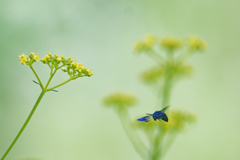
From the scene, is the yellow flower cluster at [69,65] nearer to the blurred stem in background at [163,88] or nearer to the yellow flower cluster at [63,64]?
the yellow flower cluster at [63,64]

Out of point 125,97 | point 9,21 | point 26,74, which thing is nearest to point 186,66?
point 125,97

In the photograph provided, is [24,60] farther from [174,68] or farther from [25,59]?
[174,68]

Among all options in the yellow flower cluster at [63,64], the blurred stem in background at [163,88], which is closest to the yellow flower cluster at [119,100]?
the blurred stem in background at [163,88]

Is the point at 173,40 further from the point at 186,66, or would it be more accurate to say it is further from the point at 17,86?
the point at 17,86

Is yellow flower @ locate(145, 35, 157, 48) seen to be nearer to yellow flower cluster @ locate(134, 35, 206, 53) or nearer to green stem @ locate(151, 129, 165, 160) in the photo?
yellow flower cluster @ locate(134, 35, 206, 53)

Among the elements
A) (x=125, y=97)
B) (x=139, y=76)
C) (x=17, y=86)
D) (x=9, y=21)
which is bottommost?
(x=125, y=97)

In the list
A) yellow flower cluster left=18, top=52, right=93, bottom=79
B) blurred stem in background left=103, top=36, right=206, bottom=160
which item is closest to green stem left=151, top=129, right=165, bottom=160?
blurred stem in background left=103, top=36, right=206, bottom=160

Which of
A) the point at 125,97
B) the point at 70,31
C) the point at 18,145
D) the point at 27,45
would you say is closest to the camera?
the point at 125,97

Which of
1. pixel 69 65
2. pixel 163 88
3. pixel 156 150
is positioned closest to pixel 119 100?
pixel 163 88
